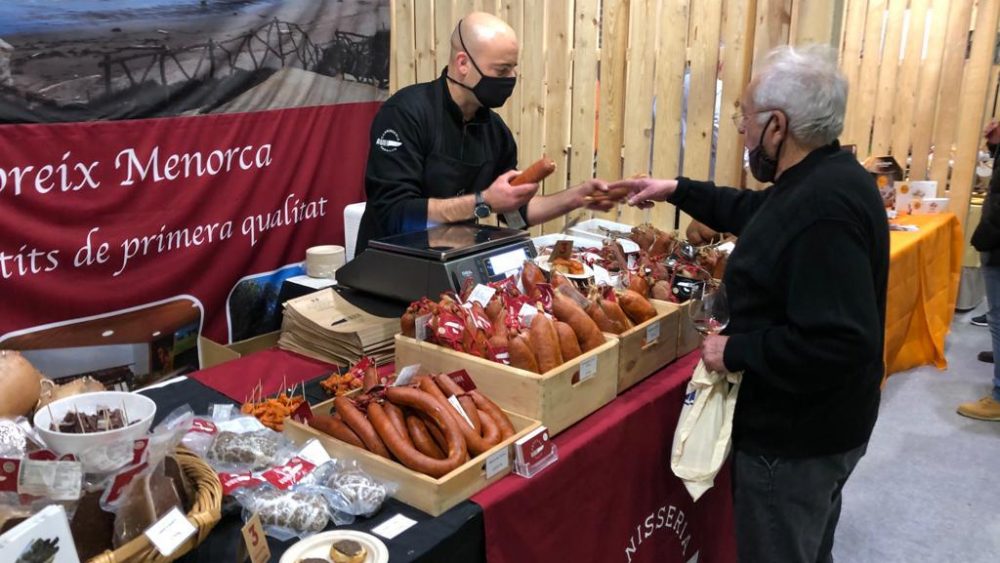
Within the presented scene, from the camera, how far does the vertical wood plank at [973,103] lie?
491cm

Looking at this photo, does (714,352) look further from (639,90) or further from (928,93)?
(928,93)

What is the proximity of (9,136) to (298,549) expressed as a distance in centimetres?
263

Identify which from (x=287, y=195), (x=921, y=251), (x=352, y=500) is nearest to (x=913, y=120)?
(x=921, y=251)

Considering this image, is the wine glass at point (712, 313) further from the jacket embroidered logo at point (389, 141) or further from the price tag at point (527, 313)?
the jacket embroidered logo at point (389, 141)

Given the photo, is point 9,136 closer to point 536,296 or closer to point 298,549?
point 536,296

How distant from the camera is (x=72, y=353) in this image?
3400 mm

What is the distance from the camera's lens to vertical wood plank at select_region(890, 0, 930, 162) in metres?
5.05

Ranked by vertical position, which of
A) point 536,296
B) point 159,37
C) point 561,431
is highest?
point 159,37

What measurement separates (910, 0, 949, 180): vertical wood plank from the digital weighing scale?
409 centimetres

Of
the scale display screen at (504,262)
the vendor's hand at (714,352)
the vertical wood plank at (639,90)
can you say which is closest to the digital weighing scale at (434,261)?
the scale display screen at (504,262)

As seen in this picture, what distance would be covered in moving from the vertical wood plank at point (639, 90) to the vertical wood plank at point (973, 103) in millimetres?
2574

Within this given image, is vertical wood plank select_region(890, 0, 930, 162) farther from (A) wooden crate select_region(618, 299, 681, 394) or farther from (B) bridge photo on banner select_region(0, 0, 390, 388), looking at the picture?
(A) wooden crate select_region(618, 299, 681, 394)

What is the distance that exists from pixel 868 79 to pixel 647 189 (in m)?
3.54

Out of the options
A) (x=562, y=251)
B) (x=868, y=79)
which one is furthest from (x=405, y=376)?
(x=868, y=79)
